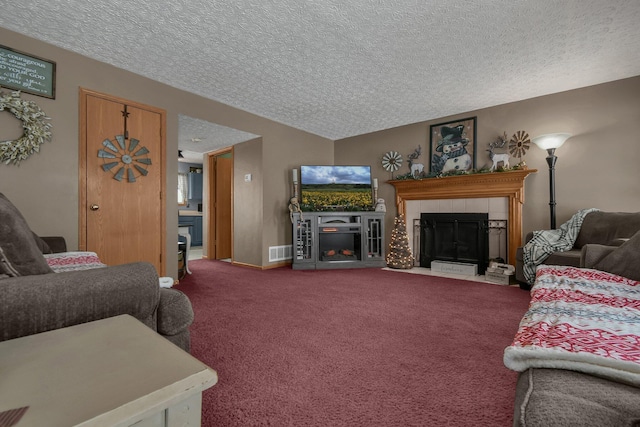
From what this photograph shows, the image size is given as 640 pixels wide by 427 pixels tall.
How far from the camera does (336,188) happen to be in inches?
202

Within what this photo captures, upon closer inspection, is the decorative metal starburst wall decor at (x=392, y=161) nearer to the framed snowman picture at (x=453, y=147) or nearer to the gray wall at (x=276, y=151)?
the gray wall at (x=276, y=151)

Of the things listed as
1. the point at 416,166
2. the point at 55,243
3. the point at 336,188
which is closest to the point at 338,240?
the point at 336,188

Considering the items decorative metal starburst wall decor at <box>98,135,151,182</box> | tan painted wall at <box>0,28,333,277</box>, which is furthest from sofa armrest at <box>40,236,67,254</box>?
decorative metal starburst wall decor at <box>98,135,151,182</box>

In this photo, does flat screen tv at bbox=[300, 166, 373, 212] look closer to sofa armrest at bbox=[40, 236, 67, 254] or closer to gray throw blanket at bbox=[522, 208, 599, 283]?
gray throw blanket at bbox=[522, 208, 599, 283]

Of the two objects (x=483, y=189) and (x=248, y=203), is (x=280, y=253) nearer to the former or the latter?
(x=248, y=203)

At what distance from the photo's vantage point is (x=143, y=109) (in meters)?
3.31

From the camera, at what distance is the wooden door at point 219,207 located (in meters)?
5.89

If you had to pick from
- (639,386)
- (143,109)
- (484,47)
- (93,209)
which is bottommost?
(639,386)

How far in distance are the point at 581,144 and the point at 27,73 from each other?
5.79 metres

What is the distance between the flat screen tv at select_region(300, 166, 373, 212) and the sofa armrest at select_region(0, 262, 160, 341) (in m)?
3.87

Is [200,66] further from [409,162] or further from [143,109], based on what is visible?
[409,162]

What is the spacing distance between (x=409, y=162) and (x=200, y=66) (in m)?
3.42

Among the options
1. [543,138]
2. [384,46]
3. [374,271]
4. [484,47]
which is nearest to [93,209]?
[384,46]

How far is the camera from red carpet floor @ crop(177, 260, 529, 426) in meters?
1.25
